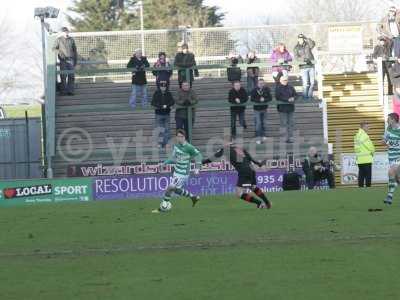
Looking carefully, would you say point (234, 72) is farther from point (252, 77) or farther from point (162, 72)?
point (162, 72)

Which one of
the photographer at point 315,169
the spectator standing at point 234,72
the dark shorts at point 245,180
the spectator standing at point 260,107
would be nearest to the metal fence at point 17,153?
the spectator standing at point 234,72

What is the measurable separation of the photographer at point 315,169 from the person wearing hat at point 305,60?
4.14 m

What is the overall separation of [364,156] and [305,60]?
5.41m

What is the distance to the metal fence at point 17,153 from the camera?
3238 centimetres

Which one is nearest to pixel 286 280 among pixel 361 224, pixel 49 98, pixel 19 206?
pixel 361 224

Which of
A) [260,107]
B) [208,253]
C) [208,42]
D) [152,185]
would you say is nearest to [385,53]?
[260,107]

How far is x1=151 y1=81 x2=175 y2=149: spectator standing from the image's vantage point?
3092 cm

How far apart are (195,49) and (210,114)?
3.76 metres

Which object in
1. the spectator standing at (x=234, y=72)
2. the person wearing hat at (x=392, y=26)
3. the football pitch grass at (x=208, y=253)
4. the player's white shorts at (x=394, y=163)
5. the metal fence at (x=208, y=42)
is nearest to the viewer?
the football pitch grass at (x=208, y=253)

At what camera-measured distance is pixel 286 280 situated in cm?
1147

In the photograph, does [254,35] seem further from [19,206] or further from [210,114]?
[19,206]

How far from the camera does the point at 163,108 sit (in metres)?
31.0

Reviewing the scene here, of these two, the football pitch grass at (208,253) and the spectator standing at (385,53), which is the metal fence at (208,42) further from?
the football pitch grass at (208,253)

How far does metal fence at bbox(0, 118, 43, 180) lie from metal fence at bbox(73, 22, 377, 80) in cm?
398
